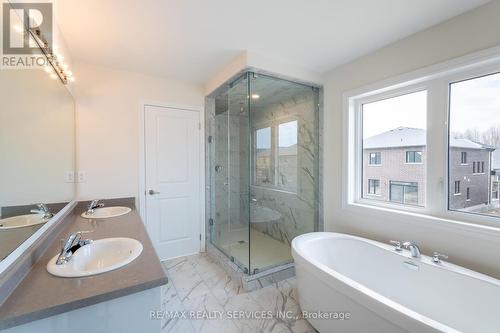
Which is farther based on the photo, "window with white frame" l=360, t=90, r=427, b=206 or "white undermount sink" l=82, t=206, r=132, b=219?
"white undermount sink" l=82, t=206, r=132, b=219

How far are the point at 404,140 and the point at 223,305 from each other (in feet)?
7.57

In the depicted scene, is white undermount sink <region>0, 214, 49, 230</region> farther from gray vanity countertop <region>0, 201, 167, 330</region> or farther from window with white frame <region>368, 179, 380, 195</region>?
window with white frame <region>368, 179, 380, 195</region>

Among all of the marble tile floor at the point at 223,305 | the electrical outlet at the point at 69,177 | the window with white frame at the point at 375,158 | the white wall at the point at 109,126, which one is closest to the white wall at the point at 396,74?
the window with white frame at the point at 375,158

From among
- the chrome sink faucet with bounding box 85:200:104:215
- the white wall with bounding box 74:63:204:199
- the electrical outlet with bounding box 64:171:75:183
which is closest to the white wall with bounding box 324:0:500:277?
the white wall with bounding box 74:63:204:199

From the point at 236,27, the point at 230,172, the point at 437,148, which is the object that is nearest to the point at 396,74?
the point at 437,148

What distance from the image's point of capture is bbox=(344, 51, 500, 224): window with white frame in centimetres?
166

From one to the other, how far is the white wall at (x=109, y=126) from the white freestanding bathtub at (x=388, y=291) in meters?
2.17

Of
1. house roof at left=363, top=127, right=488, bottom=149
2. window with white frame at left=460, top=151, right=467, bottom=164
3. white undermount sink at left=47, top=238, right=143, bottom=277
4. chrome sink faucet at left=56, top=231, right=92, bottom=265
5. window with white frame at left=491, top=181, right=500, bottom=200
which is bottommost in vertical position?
white undermount sink at left=47, top=238, right=143, bottom=277

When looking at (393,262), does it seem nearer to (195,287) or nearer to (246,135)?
(195,287)

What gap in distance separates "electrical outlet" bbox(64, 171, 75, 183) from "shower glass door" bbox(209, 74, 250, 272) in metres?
1.59

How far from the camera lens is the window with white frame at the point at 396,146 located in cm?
201

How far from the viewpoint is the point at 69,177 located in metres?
2.09

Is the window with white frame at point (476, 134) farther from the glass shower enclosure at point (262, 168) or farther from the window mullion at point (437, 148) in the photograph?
the glass shower enclosure at point (262, 168)

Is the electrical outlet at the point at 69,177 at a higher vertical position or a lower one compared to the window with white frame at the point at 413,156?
lower
